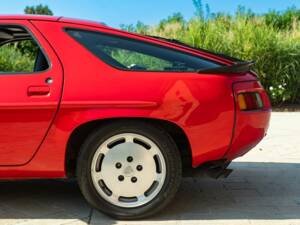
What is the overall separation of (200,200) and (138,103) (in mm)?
1233

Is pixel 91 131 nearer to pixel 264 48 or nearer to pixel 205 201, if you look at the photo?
pixel 205 201

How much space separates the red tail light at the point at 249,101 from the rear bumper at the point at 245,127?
0.11 feet

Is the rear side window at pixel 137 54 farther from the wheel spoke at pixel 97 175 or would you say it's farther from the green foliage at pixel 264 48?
the green foliage at pixel 264 48

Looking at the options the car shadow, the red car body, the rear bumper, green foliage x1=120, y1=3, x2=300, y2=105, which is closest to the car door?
the red car body

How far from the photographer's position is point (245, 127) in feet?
14.1

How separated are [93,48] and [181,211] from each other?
1472mm

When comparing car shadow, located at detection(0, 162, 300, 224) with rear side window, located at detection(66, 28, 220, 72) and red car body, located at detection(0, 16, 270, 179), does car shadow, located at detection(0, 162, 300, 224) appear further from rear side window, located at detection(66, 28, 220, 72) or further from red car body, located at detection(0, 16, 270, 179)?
rear side window, located at detection(66, 28, 220, 72)

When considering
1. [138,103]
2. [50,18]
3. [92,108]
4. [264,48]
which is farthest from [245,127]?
[264,48]

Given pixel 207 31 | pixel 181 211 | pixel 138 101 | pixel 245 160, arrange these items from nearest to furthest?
pixel 138 101
pixel 181 211
pixel 245 160
pixel 207 31

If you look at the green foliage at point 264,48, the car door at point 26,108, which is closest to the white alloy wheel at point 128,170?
the car door at point 26,108

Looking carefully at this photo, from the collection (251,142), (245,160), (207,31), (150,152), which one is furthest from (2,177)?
(207,31)

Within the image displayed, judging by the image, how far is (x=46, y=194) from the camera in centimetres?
508

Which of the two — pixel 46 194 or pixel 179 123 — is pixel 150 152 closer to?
pixel 179 123

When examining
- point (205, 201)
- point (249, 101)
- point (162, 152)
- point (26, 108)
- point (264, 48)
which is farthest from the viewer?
point (264, 48)
